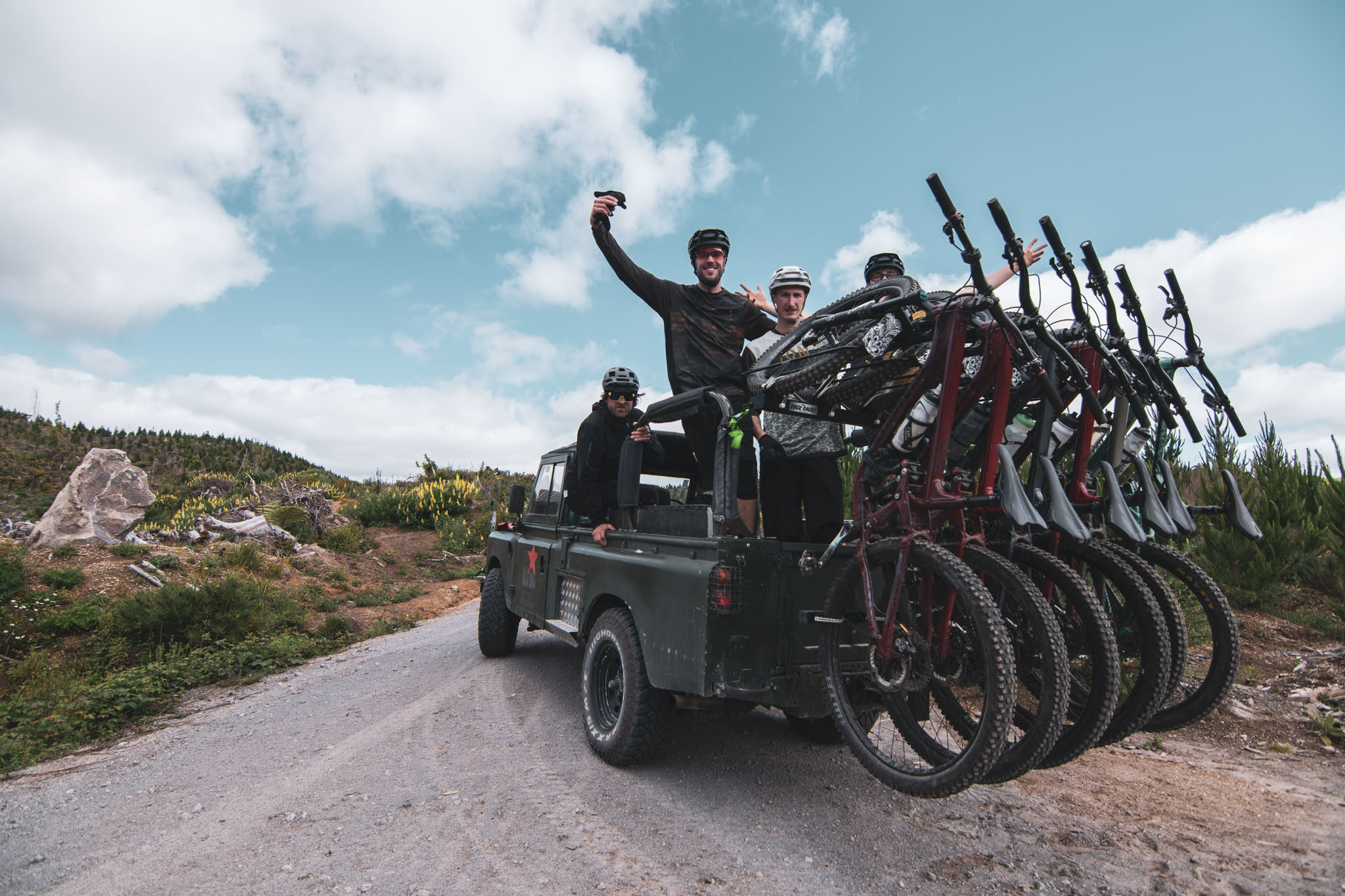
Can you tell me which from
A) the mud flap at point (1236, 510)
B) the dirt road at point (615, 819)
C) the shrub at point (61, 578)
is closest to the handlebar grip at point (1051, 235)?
the mud flap at point (1236, 510)

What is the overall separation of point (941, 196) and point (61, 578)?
10348 mm

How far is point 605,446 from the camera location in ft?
16.9

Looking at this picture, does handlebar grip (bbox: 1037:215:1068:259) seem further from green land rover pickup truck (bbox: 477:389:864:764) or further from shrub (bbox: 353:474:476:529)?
shrub (bbox: 353:474:476:529)

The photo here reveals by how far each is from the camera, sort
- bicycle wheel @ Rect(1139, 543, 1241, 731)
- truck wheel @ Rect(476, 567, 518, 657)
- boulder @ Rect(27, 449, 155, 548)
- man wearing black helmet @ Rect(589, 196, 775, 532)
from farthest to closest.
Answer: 1. boulder @ Rect(27, 449, 155, 548)
2. truck wheel @ Rect(476, 567, 518, 657)
3. man wearing black helmet @ Rect(589, 196, 775, 532)
4. bicycle wheel @ Rect(1139, 543, 1241, 731)

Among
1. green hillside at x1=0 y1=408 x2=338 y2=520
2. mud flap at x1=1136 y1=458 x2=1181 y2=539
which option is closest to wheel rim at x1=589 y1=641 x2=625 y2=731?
mud flap at x1=1136 y1=458 x2=1181 y2=539

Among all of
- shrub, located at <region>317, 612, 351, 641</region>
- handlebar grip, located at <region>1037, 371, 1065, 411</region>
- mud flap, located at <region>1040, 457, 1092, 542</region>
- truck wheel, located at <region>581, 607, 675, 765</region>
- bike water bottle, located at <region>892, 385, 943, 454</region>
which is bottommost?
shrub, located at <region>317, 612, 351, 641</region>

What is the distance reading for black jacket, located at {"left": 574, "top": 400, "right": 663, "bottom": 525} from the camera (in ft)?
16.3

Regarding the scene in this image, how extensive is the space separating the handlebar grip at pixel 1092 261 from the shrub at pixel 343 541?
47.5ft

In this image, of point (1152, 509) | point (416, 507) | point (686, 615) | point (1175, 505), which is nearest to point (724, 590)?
point (686, 615)

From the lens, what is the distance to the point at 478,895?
266 cm

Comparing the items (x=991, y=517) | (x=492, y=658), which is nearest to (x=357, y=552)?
(x=492, y=658)

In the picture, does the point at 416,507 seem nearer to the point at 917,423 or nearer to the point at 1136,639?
the point at 917,423

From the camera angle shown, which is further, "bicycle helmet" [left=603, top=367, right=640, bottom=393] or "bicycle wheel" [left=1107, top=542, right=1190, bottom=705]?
"bicycle helmet" [left=603, top=367, right=640, bottom=393]

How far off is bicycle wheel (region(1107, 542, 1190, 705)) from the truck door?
3787mm
